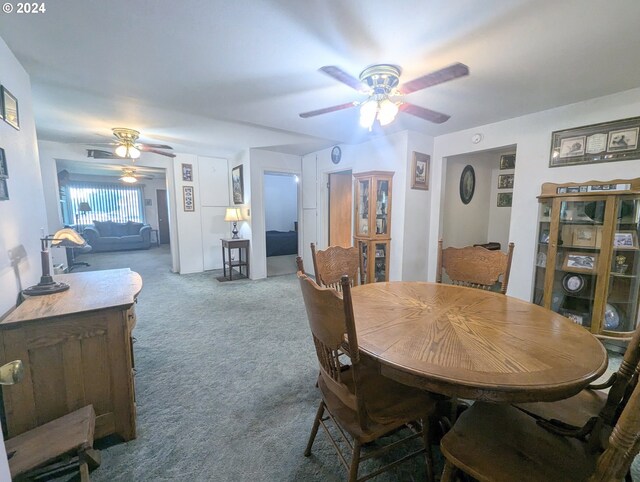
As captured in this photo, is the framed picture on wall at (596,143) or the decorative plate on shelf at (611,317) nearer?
the framed picture on wall at (596,143)

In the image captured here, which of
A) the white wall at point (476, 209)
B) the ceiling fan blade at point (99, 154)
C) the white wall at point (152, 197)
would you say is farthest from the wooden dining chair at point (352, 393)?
the white wall at point (152, 197)

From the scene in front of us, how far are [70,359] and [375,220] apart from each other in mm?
3123

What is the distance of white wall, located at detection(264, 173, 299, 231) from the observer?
336 inches

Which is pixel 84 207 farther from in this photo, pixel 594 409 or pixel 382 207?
pixel 594 409

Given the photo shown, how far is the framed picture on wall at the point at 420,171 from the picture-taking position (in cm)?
348

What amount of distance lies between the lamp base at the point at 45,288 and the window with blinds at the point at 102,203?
8266 millimetres

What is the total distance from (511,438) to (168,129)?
170 inches

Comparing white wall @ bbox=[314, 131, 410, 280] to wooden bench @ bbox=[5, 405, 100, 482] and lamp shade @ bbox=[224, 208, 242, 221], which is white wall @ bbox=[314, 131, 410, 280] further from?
wooden bench @ bbox=[5, 405, 100, 482]

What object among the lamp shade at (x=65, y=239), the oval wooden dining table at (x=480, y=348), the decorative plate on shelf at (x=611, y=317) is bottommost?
the decorative plate on shelf at (x=611, y=317)

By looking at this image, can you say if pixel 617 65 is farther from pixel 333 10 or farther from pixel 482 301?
pixel 333 10

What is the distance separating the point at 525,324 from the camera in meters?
1.24

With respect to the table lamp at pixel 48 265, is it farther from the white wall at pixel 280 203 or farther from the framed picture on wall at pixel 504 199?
the white wall at pixel 280 203

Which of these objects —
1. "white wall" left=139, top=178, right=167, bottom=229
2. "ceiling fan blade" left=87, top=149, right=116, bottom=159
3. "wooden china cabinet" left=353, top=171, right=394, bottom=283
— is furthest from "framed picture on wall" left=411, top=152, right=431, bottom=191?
"white wall" left=139, top=178, right=167, bottom=229

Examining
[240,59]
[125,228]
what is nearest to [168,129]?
[240,59]
